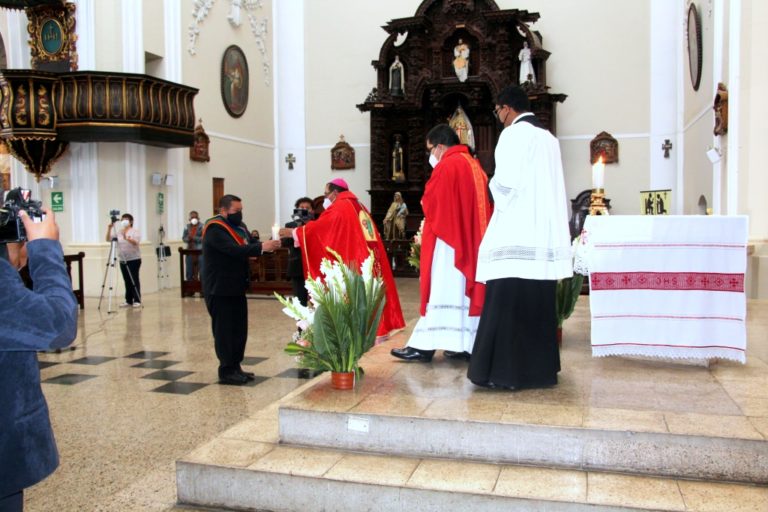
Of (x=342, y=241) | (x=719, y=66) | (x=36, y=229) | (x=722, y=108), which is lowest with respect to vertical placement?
(x=342, y=241)

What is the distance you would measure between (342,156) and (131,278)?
820cm

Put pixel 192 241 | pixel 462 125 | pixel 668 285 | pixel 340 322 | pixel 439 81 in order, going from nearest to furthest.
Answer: pixel 340 322
pixel 668 285
pixel 192 241
pixel 439 81
pixel 462 125

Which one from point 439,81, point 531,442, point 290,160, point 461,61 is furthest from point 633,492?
point 290,160

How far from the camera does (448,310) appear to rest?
4.81 meters

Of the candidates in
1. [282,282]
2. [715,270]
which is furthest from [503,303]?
[282,282]

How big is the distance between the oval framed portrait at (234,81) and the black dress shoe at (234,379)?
1127 cm

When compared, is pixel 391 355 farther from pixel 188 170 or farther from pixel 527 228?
pixel 188 170

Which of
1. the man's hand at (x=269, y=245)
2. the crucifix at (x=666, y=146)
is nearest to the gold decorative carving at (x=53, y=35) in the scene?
the man's hand at (x=269, y=245)

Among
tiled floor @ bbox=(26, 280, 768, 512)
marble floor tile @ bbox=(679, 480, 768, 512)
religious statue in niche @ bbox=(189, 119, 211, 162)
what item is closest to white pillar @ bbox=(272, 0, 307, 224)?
religious statue in niche @ bbox=(189, 119, 211, 162)

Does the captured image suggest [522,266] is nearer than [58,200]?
Yes

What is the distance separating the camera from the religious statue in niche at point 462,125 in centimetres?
1722

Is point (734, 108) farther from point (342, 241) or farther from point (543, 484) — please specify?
point (543, 484)

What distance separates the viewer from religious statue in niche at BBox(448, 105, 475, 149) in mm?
17219

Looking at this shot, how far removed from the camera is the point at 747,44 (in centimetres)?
869
